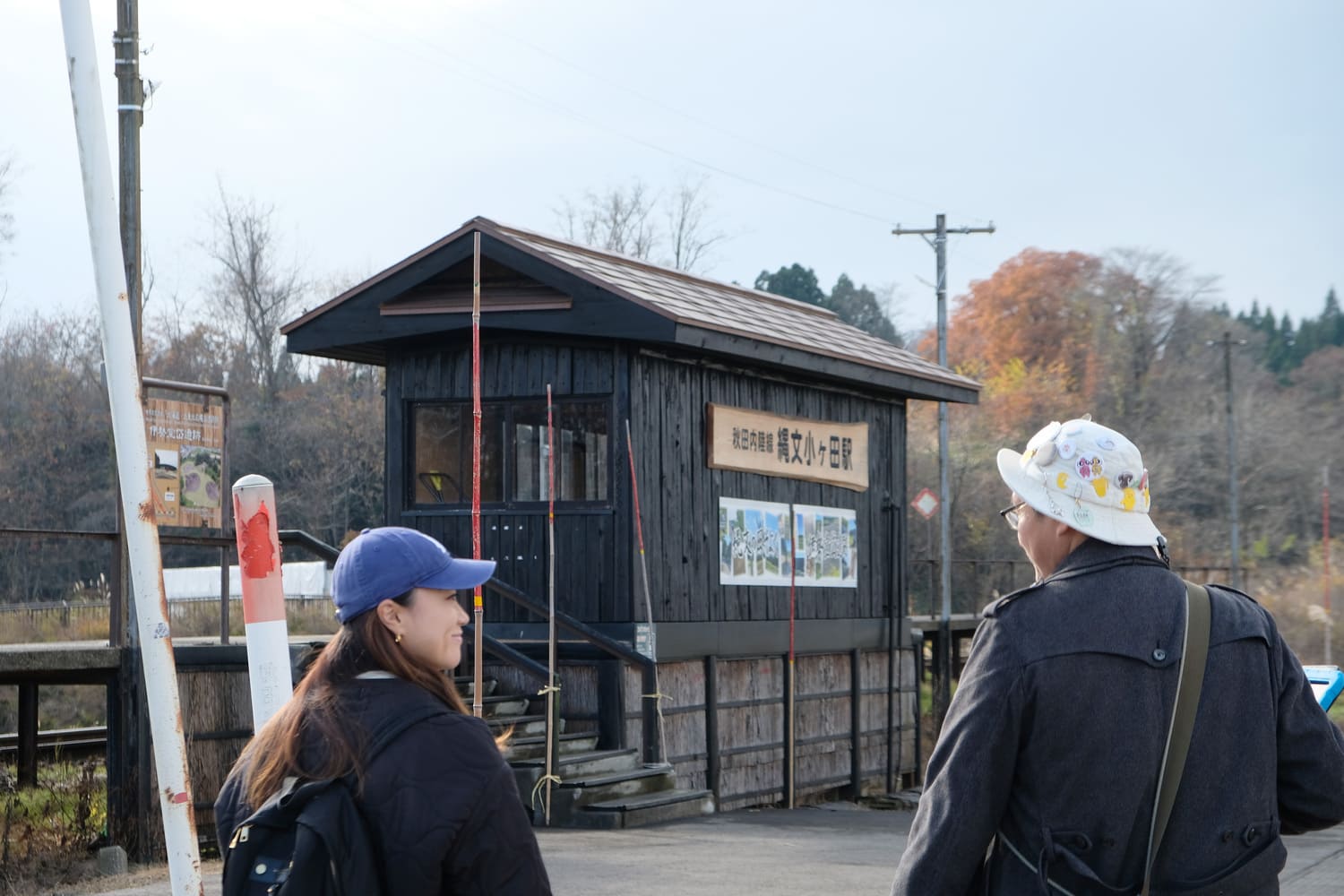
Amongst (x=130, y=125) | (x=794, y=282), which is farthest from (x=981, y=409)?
(x=130, y=125)

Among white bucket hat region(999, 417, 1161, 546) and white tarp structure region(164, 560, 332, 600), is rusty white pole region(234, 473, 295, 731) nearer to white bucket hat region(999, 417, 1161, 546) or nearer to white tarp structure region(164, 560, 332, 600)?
white bucket hat region(999, 417, 1161, 546)

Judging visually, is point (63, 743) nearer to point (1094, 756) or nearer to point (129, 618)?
point (129, 618)

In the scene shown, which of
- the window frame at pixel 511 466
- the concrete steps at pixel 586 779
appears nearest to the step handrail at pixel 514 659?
the concrete steps at pixel 586 779

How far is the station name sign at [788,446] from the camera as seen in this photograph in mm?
16562

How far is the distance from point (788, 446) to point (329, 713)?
48.8 ft

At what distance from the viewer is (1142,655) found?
3332mm

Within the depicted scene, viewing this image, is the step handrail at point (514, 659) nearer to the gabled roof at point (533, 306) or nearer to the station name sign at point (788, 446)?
the gabled roof at point (533, 306)

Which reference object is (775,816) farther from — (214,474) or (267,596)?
(267,596)

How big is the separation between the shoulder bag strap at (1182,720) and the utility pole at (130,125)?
1030cm

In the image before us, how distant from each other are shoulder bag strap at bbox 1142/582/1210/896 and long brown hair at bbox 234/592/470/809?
53.7 inches

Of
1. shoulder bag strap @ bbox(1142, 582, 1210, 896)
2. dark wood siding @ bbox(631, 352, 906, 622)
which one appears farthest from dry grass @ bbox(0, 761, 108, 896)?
shoulder bag strap @ bbox(1142, 582, 1210, 896)

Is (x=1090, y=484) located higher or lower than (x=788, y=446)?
lower

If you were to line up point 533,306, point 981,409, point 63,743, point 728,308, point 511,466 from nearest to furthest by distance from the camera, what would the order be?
point 533,306, point 511,466, point 63,743, point 728,308, point 981,409

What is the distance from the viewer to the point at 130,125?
1284cm
